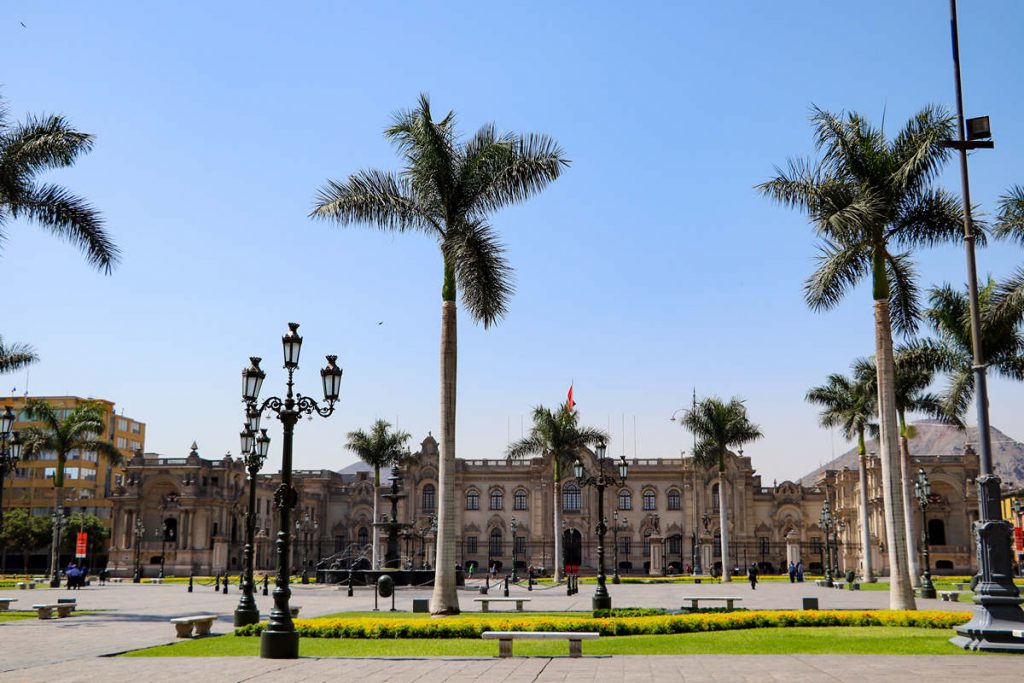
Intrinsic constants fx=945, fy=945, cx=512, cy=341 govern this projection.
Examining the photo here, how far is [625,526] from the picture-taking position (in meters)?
81.2

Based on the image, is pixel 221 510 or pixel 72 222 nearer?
pixel 72 222

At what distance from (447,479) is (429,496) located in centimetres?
6244

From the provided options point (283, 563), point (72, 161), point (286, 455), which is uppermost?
point (72, 161)

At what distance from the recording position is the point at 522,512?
8388 cm

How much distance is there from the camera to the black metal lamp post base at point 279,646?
51.8 ft

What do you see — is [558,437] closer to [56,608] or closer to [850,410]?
[850,410]

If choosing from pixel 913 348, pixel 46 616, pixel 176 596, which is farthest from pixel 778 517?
pixel 46 616

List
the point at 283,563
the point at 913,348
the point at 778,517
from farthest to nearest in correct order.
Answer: the point at 778,517 < the point at 913,348 < the point at 283,563

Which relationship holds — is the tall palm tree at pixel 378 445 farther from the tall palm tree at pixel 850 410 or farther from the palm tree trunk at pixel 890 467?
the palm tree trunk at pixel 890 467

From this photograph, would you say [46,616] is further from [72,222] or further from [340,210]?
[340,210]

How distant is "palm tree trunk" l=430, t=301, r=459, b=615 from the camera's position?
22641 millimetres

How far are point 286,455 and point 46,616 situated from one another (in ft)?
47.9

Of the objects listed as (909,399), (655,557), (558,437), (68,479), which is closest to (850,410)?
(909,399)

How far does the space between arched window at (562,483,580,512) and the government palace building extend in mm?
100
